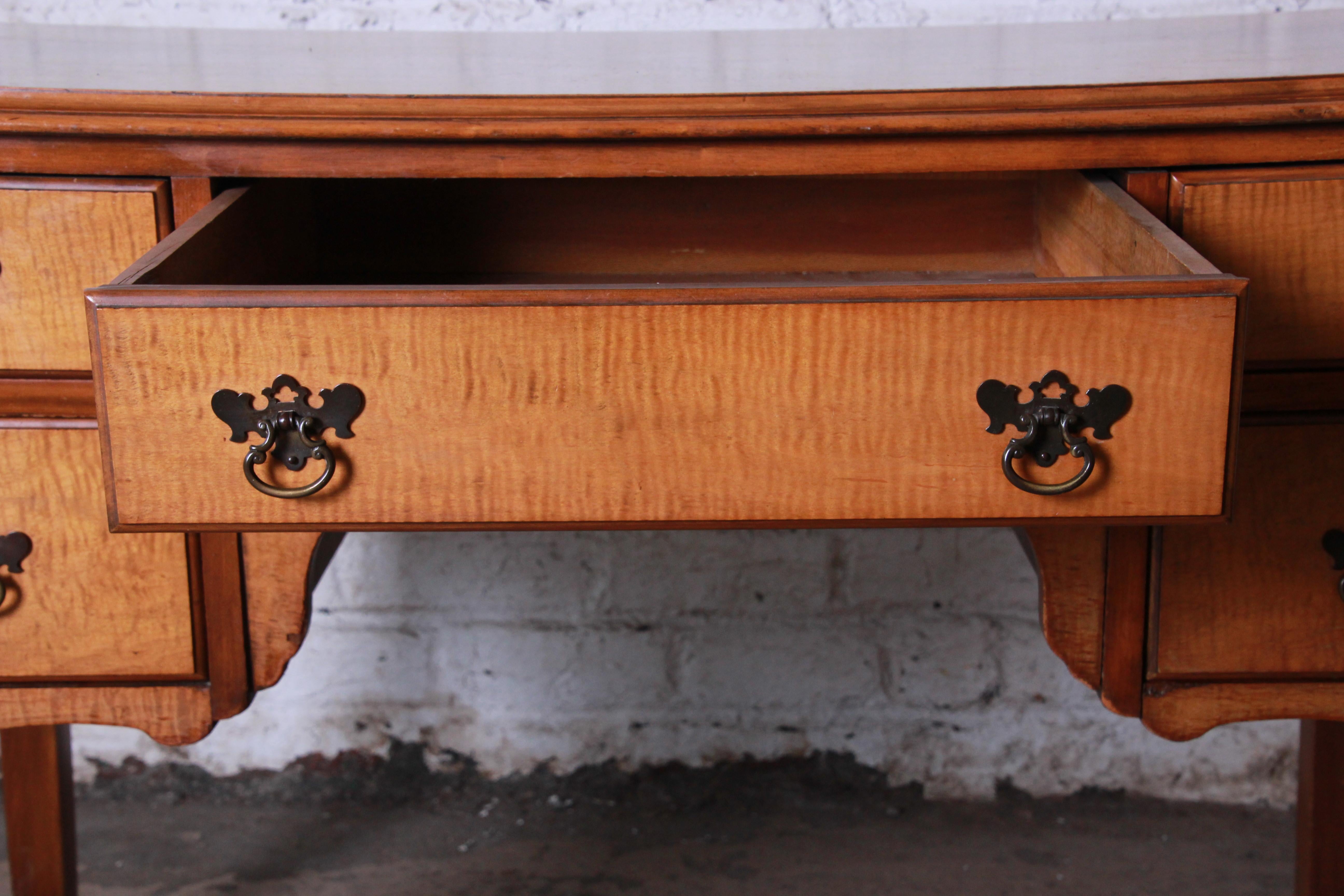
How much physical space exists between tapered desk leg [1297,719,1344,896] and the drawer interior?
532mm

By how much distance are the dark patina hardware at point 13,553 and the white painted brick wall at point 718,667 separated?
71cm

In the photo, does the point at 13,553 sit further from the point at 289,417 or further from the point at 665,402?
the point at 665,402


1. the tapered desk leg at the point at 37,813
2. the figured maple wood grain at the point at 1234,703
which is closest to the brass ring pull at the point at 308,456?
A: the figured maple wood grain at the point at 1234,703

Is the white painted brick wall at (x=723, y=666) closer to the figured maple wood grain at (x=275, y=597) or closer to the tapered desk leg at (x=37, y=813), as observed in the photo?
the tapered desk leg at (x=37, y=813)

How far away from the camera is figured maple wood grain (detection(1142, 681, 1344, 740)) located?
823 mm

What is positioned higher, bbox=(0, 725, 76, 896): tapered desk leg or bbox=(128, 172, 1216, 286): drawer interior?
bbox=(128, 172, 1216, 286): drawer interior

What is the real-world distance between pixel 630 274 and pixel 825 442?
18.0 inches

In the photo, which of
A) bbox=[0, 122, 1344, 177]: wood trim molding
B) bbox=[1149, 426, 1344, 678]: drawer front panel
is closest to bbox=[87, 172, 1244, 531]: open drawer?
bbox=[0, 122, 1344, 177]: wood trim molding

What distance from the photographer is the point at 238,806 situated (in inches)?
62.4

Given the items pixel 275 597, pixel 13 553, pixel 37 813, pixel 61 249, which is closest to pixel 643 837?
pixel 37 813

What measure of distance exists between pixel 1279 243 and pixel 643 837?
1072 millimetres

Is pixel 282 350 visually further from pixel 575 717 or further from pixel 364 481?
pixel 575 717

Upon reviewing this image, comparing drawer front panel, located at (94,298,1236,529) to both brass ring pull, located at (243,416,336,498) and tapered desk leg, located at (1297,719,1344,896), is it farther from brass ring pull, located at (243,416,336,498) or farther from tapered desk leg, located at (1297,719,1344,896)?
tapered desk leg, located at (1297,719,1344,896)

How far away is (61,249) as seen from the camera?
76 centimetres
